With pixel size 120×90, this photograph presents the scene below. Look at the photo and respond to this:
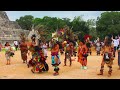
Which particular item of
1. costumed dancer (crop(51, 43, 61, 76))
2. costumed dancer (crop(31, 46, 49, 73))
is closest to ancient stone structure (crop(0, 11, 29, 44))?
costumed dancer (crop(31, 46, 49, 73))

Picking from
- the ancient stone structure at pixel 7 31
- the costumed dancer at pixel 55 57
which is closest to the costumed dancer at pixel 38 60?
the costumed dancer at pixel 55 57

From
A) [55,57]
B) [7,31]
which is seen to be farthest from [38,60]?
[7,31]

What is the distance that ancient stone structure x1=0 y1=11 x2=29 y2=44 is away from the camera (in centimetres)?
4119

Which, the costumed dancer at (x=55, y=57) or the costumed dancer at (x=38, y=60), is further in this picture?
the costumed dancer at (x=38, y=60)

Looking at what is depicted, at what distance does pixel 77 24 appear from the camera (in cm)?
4731

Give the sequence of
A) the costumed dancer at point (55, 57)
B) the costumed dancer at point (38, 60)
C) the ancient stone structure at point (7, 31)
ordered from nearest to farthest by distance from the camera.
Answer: the costumed dancer at point (55, 57) < the costumed dancer at point (38, 60) < the ancient stone structure at point (7, 31)

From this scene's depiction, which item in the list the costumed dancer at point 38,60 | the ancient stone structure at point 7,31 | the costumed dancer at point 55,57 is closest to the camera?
the costumed dancer at point 55,57

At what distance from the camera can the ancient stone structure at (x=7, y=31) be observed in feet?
135

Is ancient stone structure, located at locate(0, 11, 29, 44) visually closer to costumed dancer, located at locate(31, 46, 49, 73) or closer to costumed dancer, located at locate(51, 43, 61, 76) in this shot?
costumed dancer, located at locate(31, 46, 49, 73)

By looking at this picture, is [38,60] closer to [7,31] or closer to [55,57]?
[55,57]

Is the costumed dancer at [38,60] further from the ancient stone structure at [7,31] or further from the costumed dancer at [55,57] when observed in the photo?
the ancient stone structure at [7,31]

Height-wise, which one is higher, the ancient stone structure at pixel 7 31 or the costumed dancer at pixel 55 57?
the ancient stone structure at pixel 7 31
